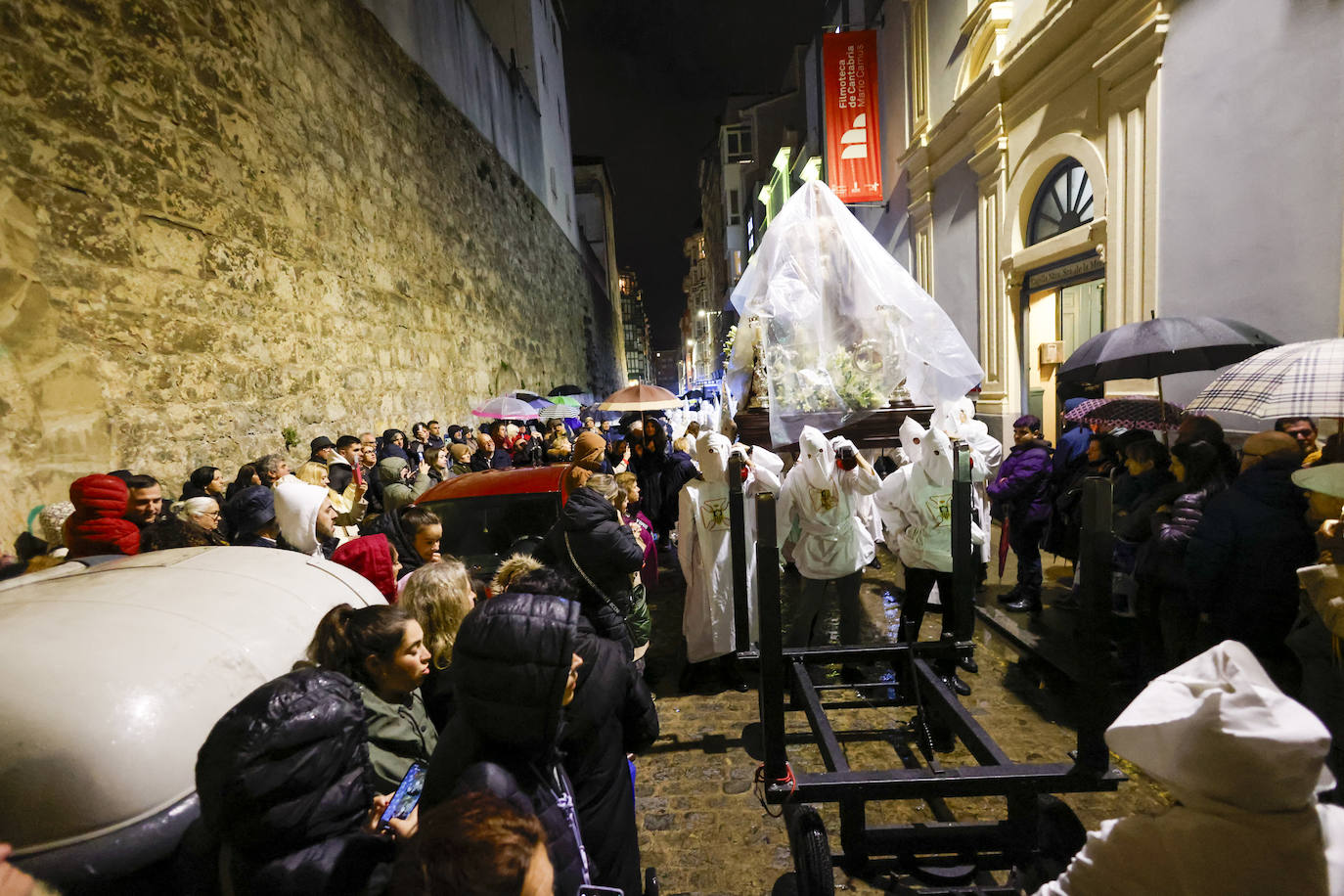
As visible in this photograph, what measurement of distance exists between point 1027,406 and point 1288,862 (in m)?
8.96

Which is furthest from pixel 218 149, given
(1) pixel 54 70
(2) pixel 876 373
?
(2) pixel 876 373

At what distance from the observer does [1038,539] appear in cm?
512

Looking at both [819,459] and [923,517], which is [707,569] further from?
[923,517]

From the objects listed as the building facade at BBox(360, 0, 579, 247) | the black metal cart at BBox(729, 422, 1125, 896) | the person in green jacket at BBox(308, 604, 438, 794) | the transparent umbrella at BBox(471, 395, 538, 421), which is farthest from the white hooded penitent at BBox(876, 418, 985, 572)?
the building facade at BBox(360, 0, 579, 247)

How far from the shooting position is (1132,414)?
17.6ft

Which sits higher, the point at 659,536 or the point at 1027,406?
the point at 1027,406

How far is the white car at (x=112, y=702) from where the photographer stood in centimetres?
117

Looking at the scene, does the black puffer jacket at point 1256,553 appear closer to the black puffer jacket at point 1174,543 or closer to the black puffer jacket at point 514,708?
the black puffer jacket at point 1174,543

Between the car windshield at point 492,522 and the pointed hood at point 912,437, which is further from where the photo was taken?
the pointed hood at point 912,437

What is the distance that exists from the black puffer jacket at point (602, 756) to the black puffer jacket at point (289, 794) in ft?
2.01

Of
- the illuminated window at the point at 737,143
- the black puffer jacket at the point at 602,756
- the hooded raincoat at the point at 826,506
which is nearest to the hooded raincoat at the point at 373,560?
the black puffer jacket at the point at 602,756

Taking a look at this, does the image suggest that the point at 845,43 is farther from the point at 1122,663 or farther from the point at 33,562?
the point at 33,562

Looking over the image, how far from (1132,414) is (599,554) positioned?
16.9 feet

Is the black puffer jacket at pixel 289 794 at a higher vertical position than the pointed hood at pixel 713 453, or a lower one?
lower
